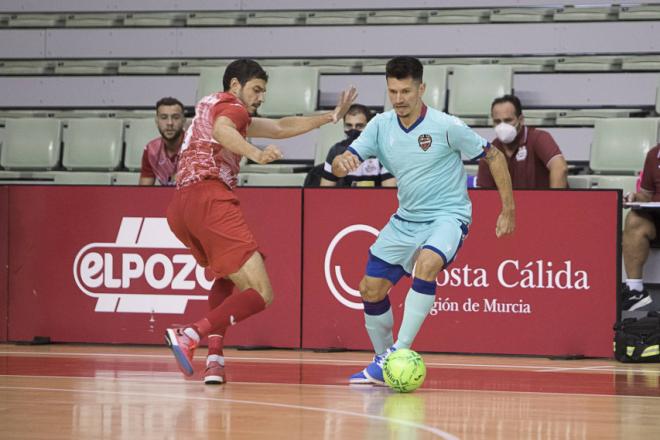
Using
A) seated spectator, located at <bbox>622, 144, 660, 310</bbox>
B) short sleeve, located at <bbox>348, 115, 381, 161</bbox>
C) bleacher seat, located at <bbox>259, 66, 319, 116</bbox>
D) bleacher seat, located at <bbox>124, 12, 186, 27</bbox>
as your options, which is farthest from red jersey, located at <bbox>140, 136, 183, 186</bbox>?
bleacher seat, located at <bbox>124, 12, 186, 27</bbox>

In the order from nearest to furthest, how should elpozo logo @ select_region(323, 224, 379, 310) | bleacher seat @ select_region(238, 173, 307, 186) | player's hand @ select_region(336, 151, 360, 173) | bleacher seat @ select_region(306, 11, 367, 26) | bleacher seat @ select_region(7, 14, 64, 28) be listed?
1. player's hand @ select_region(336, 151, 360, 173)
2. elpozo logo @ select_region(323, 224, 379, 310)
3. bleacher seat @ select_region(238, 173, 307, 186)
4. bleacher seat @ select_region(306, 11, 367, 26)
5. bleacher seat @ select_region(7, 14, 64, 28)

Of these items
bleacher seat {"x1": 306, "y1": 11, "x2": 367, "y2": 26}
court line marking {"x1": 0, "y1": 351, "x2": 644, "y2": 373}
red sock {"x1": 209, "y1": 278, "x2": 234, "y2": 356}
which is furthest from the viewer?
bleacher seat {"x1": 306, "y1": 11, "x2": 367, "y2": 26}

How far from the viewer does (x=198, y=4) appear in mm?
13742

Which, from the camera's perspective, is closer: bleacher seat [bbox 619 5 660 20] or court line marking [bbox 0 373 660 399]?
court line marking [bbox 0 373 660 399]

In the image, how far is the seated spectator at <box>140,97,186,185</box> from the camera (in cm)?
964

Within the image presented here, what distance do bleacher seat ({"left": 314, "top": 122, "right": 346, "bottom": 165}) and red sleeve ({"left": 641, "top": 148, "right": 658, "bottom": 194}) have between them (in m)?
3.02

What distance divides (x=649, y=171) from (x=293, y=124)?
3735 mm

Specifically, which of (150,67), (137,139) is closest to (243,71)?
(137,139)

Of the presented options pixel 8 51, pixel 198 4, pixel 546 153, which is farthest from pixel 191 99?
pixel 546 153

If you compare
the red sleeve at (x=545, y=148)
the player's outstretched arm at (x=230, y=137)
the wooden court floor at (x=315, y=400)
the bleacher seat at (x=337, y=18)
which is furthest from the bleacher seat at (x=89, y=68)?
the player's outstretched arm at (x=230, y=137)

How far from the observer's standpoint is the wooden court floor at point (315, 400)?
16.6 ft

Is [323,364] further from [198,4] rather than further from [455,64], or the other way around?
[198,4]

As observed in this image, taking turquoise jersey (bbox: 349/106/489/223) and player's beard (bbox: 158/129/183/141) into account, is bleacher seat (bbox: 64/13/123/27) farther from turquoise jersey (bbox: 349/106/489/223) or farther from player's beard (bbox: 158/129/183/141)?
turquoise jersey (bbox: 349/106/489/223)

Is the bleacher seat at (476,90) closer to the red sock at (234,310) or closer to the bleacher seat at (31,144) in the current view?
the bleacher seat at (31,144)
